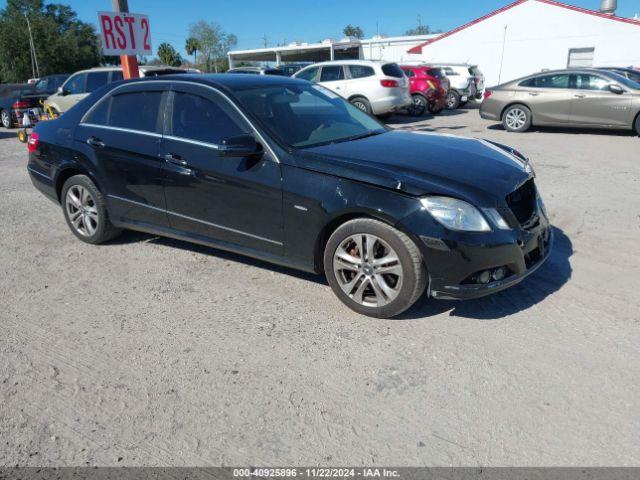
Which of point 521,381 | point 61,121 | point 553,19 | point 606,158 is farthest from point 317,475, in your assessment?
point 553,19

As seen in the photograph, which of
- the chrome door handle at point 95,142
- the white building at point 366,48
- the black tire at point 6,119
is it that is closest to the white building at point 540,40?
the white building at point 366,48

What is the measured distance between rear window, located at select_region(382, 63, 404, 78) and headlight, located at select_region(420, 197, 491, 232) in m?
11.7

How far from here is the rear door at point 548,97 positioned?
11.9 meters

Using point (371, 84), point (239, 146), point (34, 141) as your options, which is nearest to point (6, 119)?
point (371, 84)

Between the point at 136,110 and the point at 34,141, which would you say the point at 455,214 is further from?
A: the point at 34,141

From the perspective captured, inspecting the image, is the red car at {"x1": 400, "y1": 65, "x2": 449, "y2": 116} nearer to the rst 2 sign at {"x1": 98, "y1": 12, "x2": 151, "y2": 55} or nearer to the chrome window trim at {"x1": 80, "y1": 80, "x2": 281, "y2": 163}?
the rst 2 sign at {"x1": 98, "y1": 12, "x2": 151, "y2": 55}

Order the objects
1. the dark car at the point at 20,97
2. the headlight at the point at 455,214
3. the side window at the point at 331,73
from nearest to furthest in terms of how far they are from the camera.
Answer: the headlight at the point at 455,214 < the side window at the point at 331,73 < the dark car at the point at 20,97

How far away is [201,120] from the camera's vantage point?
13.9ft

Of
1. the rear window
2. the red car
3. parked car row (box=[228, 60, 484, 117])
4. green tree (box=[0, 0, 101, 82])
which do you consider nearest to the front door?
parked car row (box=[228, 60, 484, 117])

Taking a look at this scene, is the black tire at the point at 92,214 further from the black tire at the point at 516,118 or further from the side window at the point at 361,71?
the side window at the point at 361,71

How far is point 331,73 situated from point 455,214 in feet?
41.1

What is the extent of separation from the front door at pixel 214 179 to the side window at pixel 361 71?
10722mm

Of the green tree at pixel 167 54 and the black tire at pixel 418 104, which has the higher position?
the green tree at pixel 167 54

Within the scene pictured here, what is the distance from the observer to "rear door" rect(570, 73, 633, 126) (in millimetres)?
→ 11320
